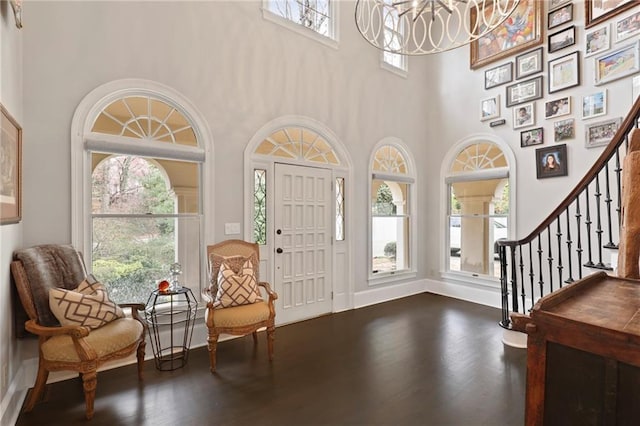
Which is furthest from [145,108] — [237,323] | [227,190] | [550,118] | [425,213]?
[550,118]

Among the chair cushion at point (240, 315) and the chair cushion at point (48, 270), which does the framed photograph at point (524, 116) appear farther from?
the chair cushion at point (48, 270)

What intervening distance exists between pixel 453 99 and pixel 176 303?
5.08 metres

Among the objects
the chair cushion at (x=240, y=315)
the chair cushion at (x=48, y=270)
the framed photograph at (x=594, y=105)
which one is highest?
the framed photograph at (x=594, y=105)

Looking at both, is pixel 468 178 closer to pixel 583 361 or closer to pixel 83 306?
pixel 583 361

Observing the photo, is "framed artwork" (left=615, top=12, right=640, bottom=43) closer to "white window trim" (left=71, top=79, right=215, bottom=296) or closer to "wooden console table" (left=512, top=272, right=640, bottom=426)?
"wooden console table" (left=512, top=272, right=640, bottom=426)

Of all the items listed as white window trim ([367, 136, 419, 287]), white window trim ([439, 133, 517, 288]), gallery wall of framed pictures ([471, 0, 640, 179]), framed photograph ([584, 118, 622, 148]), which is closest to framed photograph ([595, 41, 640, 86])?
gallery wall of framed pictures ([471, 0, 640, 179])

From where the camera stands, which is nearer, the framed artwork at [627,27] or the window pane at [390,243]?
the framed artwork at [627,27]

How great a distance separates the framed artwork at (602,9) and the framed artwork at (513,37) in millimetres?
530

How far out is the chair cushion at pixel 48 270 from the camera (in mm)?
2445

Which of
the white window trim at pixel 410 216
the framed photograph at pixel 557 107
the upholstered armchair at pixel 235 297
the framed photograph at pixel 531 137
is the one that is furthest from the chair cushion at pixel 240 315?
the framed photograph at pixel 557 107

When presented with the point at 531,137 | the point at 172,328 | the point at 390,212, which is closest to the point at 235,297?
the point at 172,328

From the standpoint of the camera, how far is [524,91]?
471 centimetres

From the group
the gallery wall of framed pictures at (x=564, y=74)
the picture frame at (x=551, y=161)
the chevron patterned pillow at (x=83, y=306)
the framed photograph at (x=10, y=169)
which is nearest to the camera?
the framed photograph at (x=10, y=169)

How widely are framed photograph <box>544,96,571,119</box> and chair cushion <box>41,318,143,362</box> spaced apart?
534 centimetres
